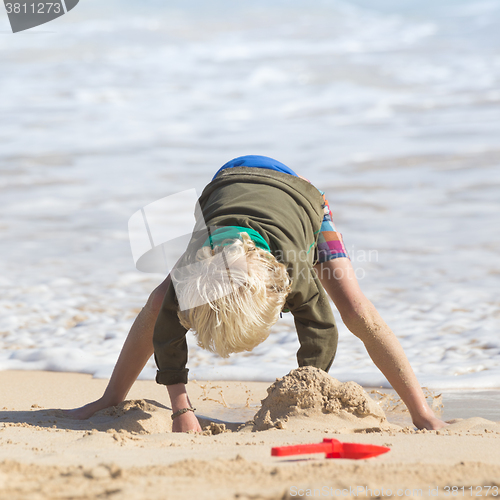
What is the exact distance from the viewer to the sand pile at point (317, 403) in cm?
219

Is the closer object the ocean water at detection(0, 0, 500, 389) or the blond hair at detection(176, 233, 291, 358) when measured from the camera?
the blond hair at detection(176, 233, 291, 358)

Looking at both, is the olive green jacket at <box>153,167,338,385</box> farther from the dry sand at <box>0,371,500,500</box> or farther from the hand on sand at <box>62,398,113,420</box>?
the hand on sand at <box>62,398,113,420</box>

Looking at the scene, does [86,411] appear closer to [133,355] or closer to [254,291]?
[133,355]

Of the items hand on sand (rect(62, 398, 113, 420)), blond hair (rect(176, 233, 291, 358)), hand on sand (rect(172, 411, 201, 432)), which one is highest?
blond hair (rect(176, 233, 291, 358))

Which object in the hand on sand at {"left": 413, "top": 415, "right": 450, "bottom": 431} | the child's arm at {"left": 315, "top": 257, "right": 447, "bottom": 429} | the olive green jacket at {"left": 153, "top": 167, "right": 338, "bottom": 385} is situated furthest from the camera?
the child's arm at {"left": 315, "top": 257, "right": 447, "bottom": 429}

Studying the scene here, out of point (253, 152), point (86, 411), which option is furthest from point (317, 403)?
point (253, 152)

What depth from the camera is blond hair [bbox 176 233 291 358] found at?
6.43 ft

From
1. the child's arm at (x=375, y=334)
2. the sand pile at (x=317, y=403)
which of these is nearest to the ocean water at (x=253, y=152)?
the child's arm at (x=375, y=334)

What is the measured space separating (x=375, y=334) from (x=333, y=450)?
90cm

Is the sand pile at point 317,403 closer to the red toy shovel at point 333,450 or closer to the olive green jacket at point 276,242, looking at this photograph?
the olive green jacket at point 276,242

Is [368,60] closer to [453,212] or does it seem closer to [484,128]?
[484,128]

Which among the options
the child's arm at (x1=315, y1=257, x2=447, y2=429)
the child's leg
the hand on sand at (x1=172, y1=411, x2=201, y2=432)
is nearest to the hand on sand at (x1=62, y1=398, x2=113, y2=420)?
the child's leg

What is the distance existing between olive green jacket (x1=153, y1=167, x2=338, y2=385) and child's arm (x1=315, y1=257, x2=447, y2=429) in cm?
18

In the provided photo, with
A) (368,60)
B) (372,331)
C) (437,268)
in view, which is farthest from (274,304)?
(368,60)
